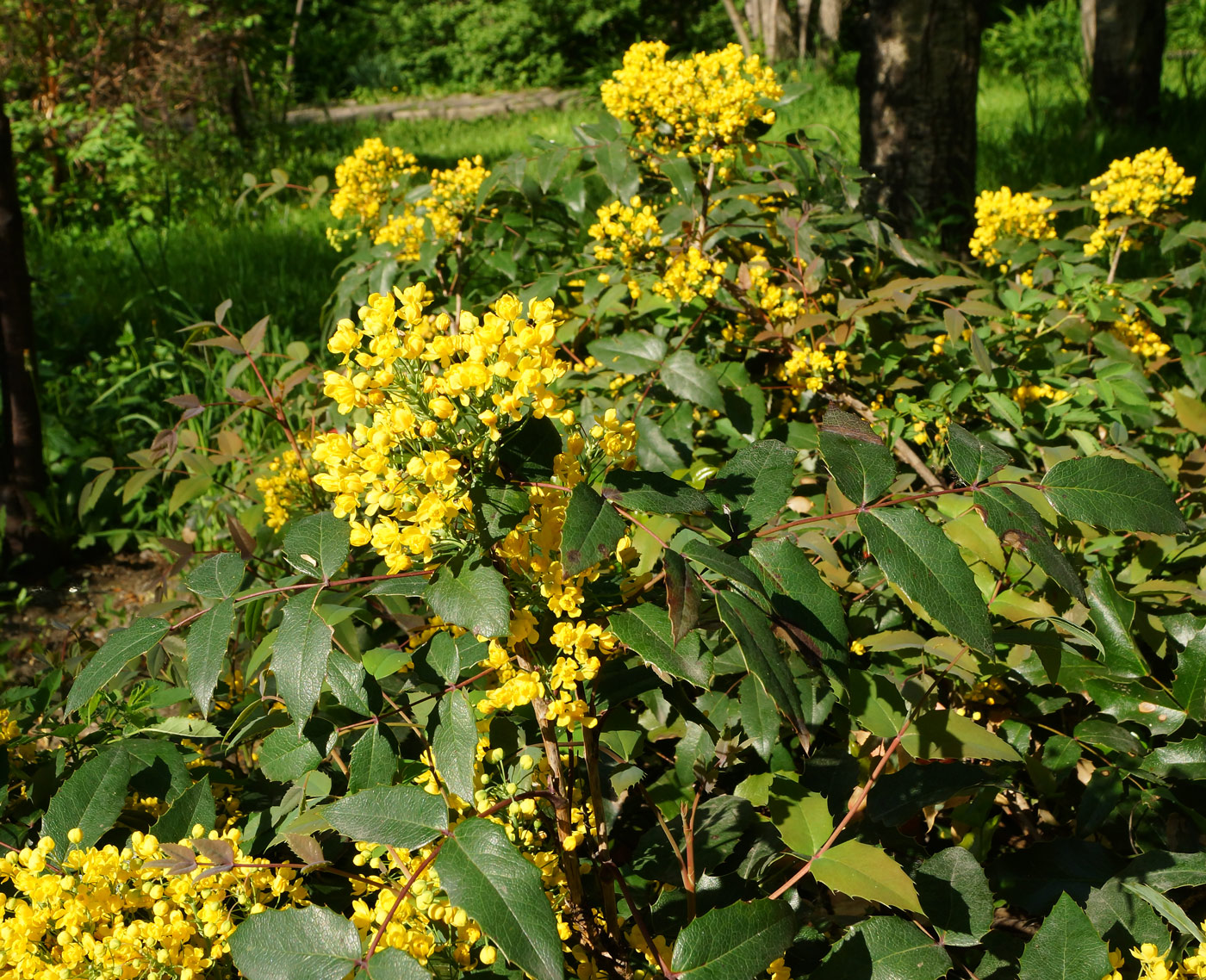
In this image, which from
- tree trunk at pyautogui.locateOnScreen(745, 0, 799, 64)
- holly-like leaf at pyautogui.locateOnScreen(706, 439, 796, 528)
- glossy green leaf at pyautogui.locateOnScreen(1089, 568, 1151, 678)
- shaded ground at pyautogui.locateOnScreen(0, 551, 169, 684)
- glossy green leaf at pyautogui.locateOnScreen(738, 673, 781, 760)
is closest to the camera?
holly-like leaf at pyautogui.locateOnScreen(706, 439, 796, 528)

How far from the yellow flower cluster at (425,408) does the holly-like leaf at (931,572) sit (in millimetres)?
333

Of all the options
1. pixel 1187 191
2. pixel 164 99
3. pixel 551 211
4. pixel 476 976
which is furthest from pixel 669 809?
pixel 164 99

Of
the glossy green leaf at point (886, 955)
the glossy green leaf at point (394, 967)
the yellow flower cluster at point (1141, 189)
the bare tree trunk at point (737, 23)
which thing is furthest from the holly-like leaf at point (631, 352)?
the bare tree trunk at point (737, 23)

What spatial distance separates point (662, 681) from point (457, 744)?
0.31 metres

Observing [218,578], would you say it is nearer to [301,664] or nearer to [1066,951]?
[301,664]

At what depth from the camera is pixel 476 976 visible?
950 millimetres

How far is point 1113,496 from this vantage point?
95cm

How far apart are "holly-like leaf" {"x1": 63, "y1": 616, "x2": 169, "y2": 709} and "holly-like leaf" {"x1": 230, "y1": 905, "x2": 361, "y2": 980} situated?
31 centimetres

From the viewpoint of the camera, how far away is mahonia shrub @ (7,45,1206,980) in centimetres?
87

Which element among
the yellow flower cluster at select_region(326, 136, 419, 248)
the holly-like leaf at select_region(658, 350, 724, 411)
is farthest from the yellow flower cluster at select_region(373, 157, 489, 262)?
the holly-like leaf at select_region(658, 350, 724, 411)

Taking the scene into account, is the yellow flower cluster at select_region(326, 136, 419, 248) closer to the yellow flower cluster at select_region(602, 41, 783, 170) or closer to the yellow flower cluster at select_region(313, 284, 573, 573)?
the yellow flower cluster at select_region(602, 41, 783, 170)

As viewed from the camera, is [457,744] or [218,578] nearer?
[457,744]

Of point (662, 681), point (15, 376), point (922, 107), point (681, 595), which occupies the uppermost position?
point (922, 107)

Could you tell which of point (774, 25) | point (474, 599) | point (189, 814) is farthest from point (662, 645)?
point (774, 25)
